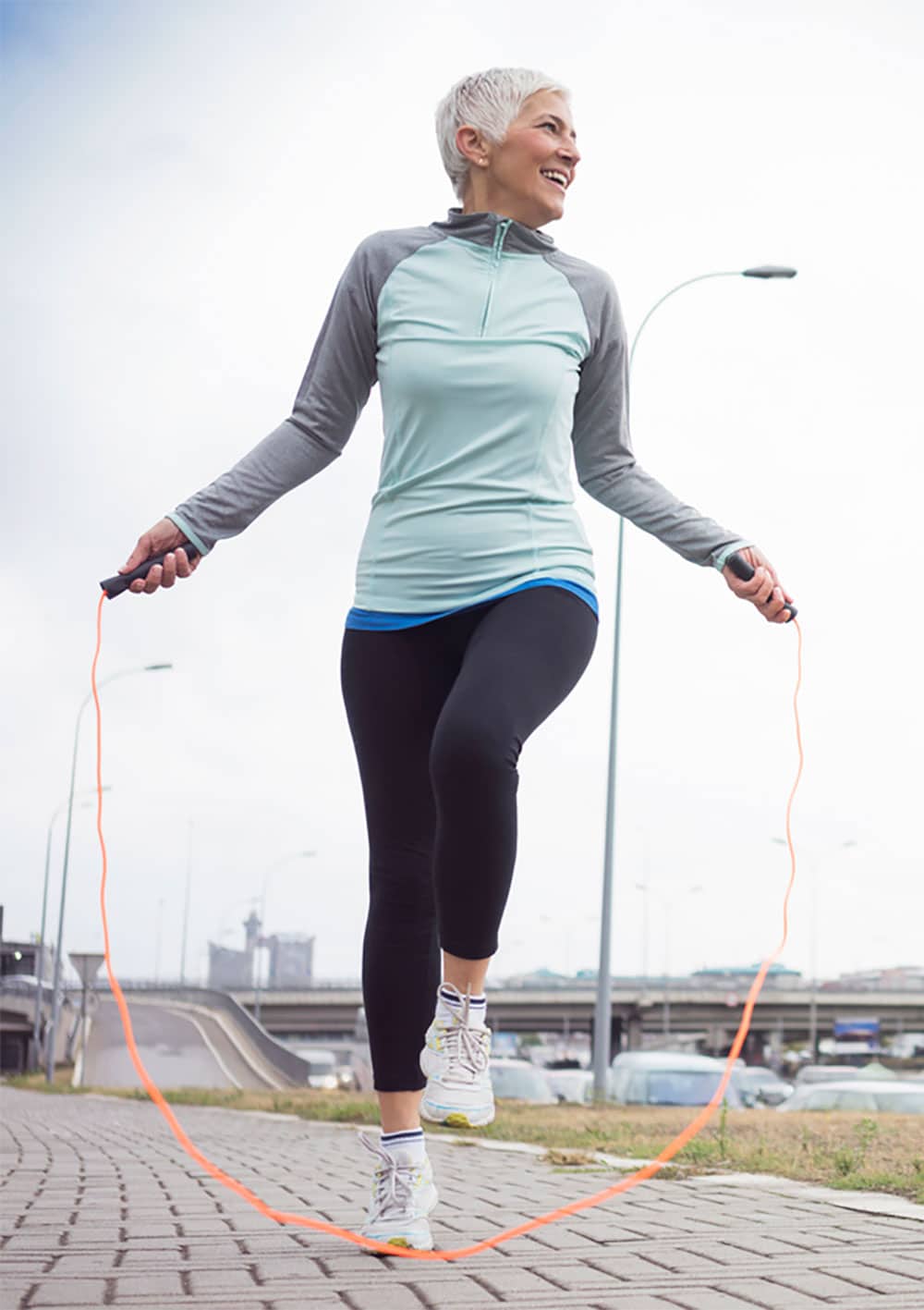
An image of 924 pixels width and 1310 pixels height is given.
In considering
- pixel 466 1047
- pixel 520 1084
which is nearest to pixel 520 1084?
pixel 520 1084

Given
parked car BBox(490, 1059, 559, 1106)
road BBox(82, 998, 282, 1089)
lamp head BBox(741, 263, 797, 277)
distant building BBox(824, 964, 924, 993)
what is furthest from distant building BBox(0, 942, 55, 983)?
lamp head BBox(741, 263, 797, 277)

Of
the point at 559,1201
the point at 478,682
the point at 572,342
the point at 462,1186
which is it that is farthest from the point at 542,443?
the point at 462,1186

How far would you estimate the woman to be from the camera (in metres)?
3.14

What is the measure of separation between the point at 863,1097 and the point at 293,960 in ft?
272

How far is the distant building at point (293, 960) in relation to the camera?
2992 inches

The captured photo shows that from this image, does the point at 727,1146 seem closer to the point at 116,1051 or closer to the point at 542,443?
the point at 542,443

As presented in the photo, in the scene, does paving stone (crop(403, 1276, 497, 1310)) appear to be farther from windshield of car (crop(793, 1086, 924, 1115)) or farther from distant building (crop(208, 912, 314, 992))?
distant building (crop(208, 912, 314, 992))

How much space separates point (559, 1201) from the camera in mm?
4773

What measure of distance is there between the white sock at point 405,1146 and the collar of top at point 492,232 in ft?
6.34

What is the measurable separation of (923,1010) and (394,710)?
74.2 m

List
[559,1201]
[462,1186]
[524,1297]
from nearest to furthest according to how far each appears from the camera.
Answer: [524,1297] < [559,1201] < [462,1186]

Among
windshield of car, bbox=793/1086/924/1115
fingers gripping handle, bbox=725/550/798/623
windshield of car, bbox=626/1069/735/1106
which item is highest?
fingers gripping handle, bbox=725/550/798/623

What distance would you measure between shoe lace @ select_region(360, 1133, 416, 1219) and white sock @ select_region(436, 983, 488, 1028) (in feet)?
1.44

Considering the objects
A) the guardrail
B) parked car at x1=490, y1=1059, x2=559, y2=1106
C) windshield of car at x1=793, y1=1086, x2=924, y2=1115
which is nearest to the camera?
windshield of car at x1=793, y1=1086, x2=924, y2=1115
